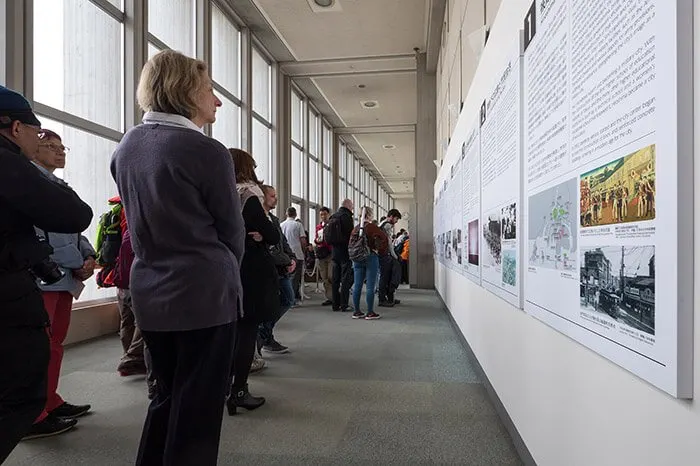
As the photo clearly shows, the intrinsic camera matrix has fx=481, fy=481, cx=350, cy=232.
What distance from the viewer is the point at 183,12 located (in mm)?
6539

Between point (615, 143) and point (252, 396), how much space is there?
2.36 metres

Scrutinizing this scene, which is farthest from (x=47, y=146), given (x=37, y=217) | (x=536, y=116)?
(x=536, y=116)

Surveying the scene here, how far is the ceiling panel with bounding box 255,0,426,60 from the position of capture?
7672mm

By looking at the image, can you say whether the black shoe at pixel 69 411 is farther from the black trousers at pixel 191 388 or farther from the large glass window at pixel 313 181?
the large glass window at pixel 313 181

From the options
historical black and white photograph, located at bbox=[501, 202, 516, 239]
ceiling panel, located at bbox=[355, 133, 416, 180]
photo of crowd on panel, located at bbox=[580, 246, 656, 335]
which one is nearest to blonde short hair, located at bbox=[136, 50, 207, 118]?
photo of crowd on panel, located at bbox=[580, 246, 656, 335]

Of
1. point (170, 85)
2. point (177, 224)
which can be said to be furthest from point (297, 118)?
point (177, 224)

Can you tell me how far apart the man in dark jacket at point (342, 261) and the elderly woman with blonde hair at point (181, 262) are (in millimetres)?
4842

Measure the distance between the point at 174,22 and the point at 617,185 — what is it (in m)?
6.61

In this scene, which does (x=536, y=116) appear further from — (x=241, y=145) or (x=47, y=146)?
(x=241, y=145)

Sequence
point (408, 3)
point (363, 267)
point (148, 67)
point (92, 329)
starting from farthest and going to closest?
point (408, 3) < point (363, 267) < point (92, 329) < point (148, 67)

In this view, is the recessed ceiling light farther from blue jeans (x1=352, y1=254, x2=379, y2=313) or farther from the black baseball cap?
the black baseball cap

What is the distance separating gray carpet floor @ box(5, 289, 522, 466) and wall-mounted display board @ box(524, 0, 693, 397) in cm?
96

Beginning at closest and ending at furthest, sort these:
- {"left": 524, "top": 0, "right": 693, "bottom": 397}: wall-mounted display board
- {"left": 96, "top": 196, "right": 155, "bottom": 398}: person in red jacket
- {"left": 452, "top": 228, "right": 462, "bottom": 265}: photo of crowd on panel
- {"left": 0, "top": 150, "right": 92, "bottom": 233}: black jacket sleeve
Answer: {"left": 524, "top": 0, "right": 693, "bottom": 397}: wall-mounted display board → {"left": 0, "top": 150, "right": 92, "bottom": 233}: black jacket sleeve → {"left": 96, "top": 196, "right": 155, "bottom": 398}: person in red jacket → {"left": 452, "top": 228, "right": 462, "bottom": 265}: photo of crowd on panel

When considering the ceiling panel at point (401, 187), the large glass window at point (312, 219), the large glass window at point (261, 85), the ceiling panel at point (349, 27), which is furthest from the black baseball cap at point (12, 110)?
the ceiling panel at point (401, 187)
